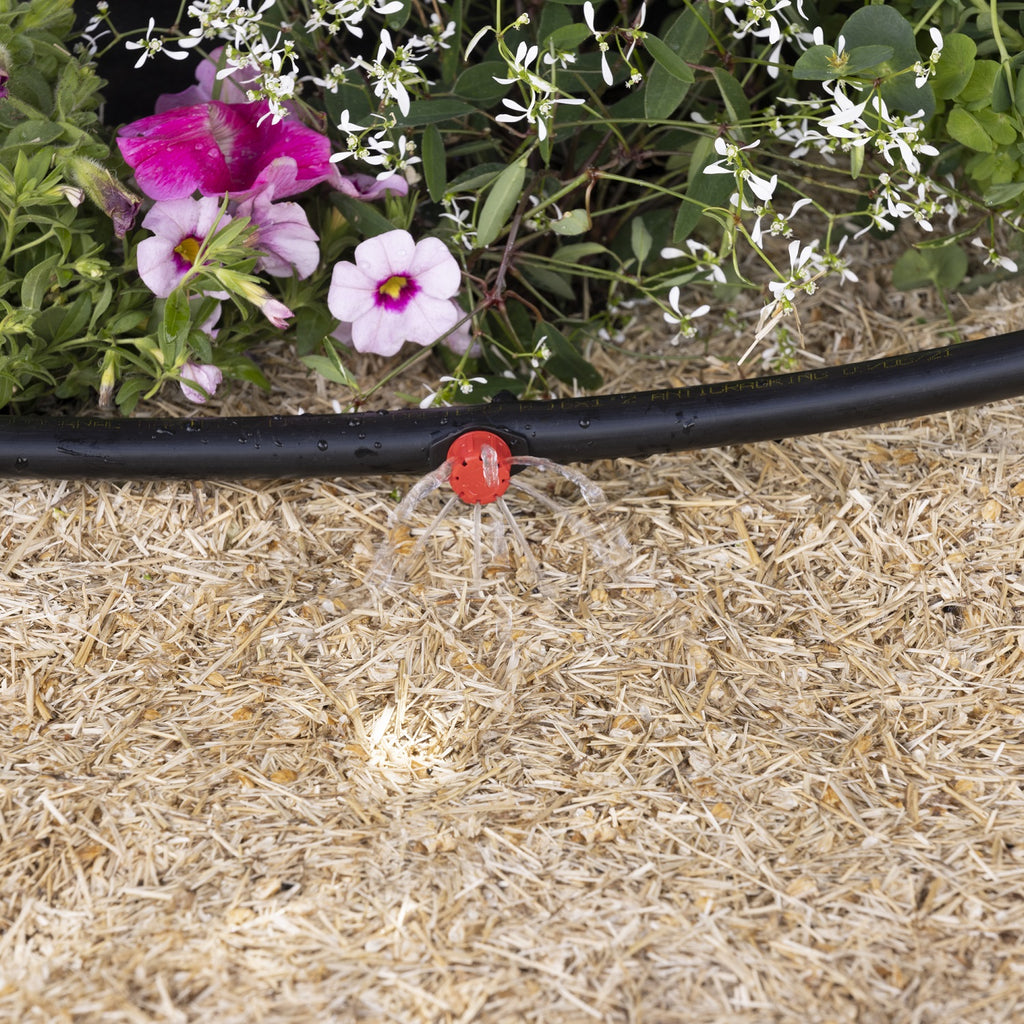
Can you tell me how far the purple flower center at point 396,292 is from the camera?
4.55 feet

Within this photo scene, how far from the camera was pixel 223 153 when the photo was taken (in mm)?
1358

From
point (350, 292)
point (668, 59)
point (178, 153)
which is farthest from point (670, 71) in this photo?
point (178, 153)

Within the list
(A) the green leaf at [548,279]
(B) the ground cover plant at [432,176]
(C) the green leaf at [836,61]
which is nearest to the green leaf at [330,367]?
(B) the ground cover plant at [432,176]

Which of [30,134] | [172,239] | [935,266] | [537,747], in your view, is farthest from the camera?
[935,266]

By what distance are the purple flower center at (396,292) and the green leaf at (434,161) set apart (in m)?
0.11

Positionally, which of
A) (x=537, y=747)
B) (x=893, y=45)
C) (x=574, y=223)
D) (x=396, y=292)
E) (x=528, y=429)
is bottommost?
(x=537, y=747)

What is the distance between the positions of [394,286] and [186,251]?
0.27 metres

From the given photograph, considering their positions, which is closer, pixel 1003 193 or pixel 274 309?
pixel 274 309

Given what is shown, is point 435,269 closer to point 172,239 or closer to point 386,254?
point 386,254

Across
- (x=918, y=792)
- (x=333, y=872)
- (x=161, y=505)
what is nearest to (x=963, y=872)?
(x=918, y=792)

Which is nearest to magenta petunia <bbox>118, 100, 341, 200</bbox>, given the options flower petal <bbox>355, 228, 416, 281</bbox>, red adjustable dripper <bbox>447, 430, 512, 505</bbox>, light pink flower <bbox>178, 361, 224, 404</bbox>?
flower petal <bbox>355, 228, 416, 281</bbox>

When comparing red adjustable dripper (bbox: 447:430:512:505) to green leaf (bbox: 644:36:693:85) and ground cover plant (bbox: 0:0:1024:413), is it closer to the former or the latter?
ground cover plant (bbox: 0:0:1024:413)

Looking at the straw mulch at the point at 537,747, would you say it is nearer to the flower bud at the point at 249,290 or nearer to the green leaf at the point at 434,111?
the flower bud at the point at 249,290

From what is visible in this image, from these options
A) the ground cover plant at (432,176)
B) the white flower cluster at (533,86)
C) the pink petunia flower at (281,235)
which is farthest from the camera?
the pink petunia flower at (281,235)
